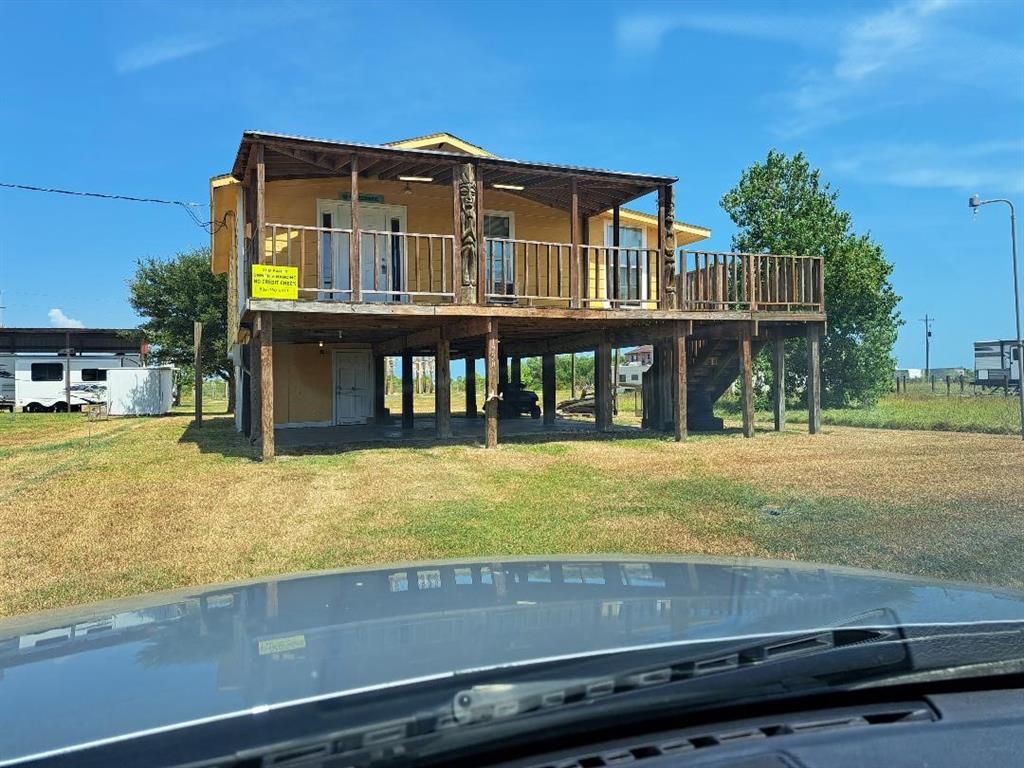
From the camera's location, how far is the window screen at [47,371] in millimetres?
32344

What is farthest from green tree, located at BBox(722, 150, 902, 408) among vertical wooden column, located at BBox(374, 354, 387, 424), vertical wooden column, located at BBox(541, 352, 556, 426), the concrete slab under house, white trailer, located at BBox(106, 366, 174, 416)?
white trailer, located at BBox(106, 366, 174, 416)

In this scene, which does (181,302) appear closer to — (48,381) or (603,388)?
(48,381)

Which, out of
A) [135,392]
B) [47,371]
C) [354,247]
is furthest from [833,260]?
[47,371]

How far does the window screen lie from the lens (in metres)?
32.3

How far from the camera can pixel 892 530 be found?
22.3 ft

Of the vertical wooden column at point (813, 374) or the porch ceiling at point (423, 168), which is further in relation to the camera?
the vertical wooden column at point (813, 374)

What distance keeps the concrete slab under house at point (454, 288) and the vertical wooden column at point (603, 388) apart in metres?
0.04

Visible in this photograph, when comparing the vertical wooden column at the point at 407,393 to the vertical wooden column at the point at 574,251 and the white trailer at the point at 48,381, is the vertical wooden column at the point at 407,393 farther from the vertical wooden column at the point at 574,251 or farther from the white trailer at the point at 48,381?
the white trailer at the point at 48,381

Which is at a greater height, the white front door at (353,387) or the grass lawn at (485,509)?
the white front door at (353,387)

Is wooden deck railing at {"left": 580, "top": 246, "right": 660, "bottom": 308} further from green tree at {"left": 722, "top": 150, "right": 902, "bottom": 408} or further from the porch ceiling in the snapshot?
green tree at {"left": 722, "top": 150, "right": 902, "bottom": 408}

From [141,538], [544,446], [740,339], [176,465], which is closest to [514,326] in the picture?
[544,446]

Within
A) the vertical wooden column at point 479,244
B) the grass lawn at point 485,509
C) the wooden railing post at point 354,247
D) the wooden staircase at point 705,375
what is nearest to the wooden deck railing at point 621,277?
the wooden staircase at point 705,375

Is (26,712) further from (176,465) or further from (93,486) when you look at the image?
(176,465)

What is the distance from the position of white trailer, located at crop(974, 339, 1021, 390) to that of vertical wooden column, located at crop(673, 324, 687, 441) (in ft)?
95.2
